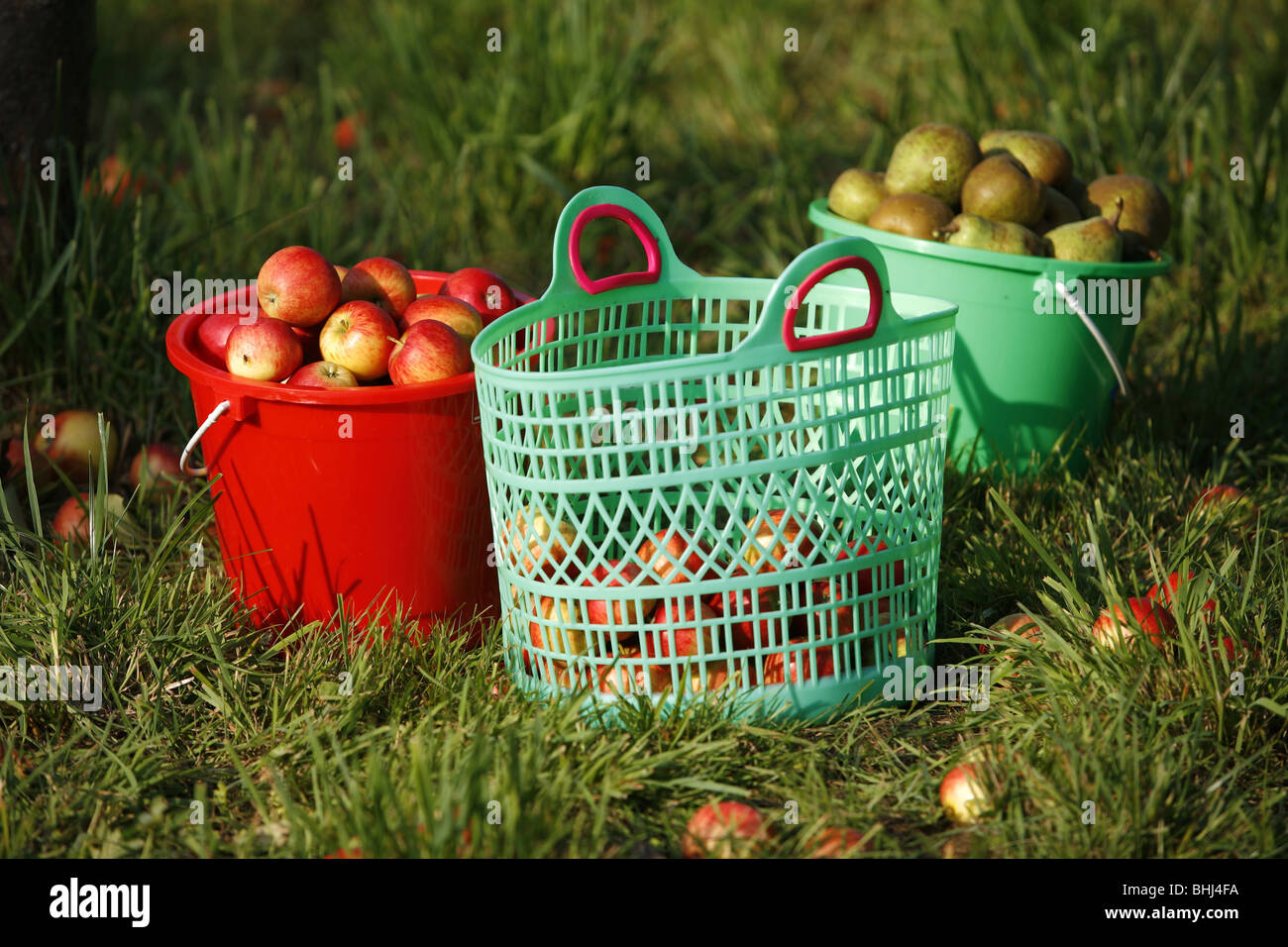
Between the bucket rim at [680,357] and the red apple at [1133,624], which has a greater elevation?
the bucket rim at [680,357]

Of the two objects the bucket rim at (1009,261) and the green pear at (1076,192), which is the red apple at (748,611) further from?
the green pear at (1076,192)

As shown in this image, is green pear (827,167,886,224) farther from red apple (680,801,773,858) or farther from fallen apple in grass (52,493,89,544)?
Answer: fallen apple in grass (52,493,89,544)

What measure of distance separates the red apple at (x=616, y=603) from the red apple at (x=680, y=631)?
3cm

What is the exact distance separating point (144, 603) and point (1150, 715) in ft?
5.29

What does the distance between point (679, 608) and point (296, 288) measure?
88 centimetres

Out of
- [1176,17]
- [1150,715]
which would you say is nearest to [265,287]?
[1150,715]

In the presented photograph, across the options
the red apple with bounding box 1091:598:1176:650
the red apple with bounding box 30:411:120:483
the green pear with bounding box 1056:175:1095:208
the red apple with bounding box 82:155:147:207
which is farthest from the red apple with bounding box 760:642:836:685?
the red apple with bounding box 82:155:147:207

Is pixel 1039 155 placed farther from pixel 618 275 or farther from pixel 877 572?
pixel 877 572

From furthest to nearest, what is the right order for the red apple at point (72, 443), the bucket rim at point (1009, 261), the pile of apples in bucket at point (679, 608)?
the red apple at point (72, 443), the bucket rim at point (1009, 261), the pile of apples in bucket at point (679, 608)

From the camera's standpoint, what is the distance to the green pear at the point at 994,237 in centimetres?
251

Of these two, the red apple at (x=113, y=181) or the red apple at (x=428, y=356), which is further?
the red apple at (x=113, y=181)

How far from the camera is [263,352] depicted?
6.63 feet

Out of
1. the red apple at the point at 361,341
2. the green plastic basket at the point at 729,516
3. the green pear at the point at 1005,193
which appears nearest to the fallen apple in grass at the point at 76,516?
the red apple at the point at 361,341

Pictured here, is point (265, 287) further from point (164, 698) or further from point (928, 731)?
point (928, 731)
